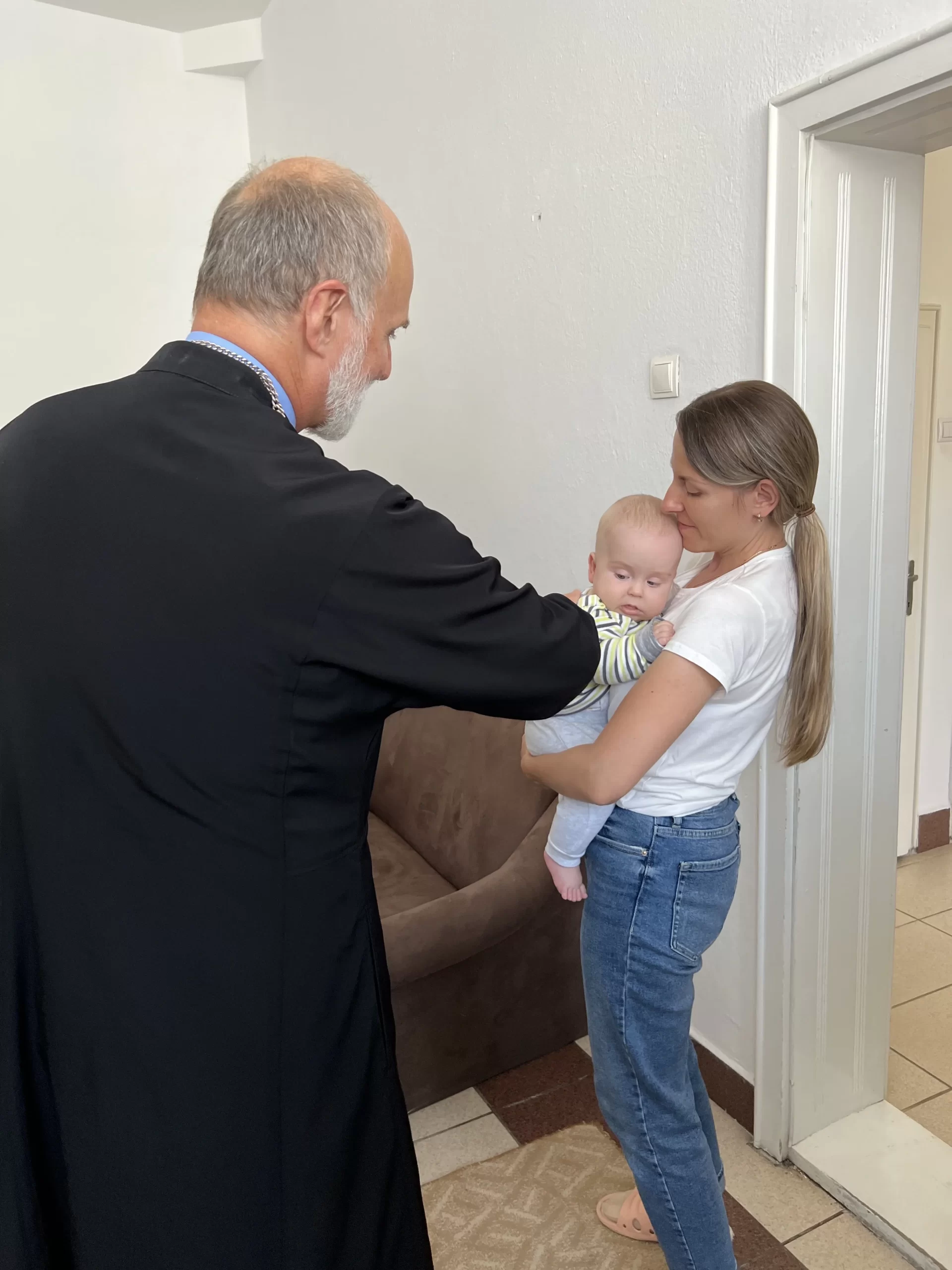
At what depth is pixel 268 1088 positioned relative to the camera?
3.59 ft

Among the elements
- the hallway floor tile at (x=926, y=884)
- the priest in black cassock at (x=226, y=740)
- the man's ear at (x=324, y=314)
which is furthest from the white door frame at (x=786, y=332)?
the hallway floor tile at (x=926, y=884)

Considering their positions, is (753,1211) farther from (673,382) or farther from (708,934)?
(673,382)

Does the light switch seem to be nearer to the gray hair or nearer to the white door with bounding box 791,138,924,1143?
the white door with bounding box 791,138,924,1143

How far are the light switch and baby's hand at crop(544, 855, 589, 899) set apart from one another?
109cm

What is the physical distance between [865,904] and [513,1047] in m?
0.99

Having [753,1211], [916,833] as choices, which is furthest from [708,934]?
[916,833]

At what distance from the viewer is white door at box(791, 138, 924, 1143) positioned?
5.81 feet

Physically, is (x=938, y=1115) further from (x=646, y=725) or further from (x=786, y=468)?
(x=786, y=468)

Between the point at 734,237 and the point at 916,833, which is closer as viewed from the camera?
the point at 734,237

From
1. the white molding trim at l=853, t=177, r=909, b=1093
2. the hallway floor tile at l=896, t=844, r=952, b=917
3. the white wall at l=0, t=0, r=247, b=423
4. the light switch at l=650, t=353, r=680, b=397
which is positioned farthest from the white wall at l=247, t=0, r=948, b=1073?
the hallway floor tile at l=896, t=844, r=952, b=917

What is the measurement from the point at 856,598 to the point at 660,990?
912mm

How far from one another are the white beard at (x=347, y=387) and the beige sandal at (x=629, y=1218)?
1.65 m

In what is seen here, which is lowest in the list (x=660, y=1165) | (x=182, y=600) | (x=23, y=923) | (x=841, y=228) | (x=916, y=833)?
(x=916, y=833)

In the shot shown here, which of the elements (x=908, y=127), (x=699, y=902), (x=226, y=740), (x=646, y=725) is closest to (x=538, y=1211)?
(x=699, y=902)
